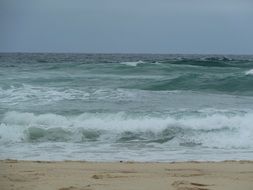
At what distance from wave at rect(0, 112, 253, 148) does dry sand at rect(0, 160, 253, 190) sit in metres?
2.58

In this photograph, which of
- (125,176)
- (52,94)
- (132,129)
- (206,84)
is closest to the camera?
(125,176)

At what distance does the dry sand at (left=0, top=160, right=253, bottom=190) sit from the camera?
4.64 m

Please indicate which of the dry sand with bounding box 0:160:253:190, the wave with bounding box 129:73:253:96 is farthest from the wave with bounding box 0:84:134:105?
the dry sand with bounding box 0:160:253:190

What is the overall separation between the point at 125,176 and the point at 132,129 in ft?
15.0

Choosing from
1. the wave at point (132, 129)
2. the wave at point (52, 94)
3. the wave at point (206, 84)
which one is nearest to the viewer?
the wave at point (132, 129)

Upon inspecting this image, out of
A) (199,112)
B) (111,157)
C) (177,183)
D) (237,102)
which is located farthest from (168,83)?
(177,183)

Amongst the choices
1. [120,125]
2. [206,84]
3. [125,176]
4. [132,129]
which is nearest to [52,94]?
[120,125]

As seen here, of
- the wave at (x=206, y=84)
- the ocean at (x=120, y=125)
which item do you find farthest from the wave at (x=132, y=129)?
the wave at (x=206, y=84)

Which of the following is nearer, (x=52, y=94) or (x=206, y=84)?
(x=52, y=94)

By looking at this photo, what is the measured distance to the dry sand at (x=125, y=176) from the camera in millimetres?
4637

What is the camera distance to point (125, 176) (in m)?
5.25

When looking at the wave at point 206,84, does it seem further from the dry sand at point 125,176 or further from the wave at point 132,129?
the dry sand at point 125,176

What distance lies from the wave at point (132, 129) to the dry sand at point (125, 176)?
8.47ft

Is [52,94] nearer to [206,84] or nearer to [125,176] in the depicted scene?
[206,84]
